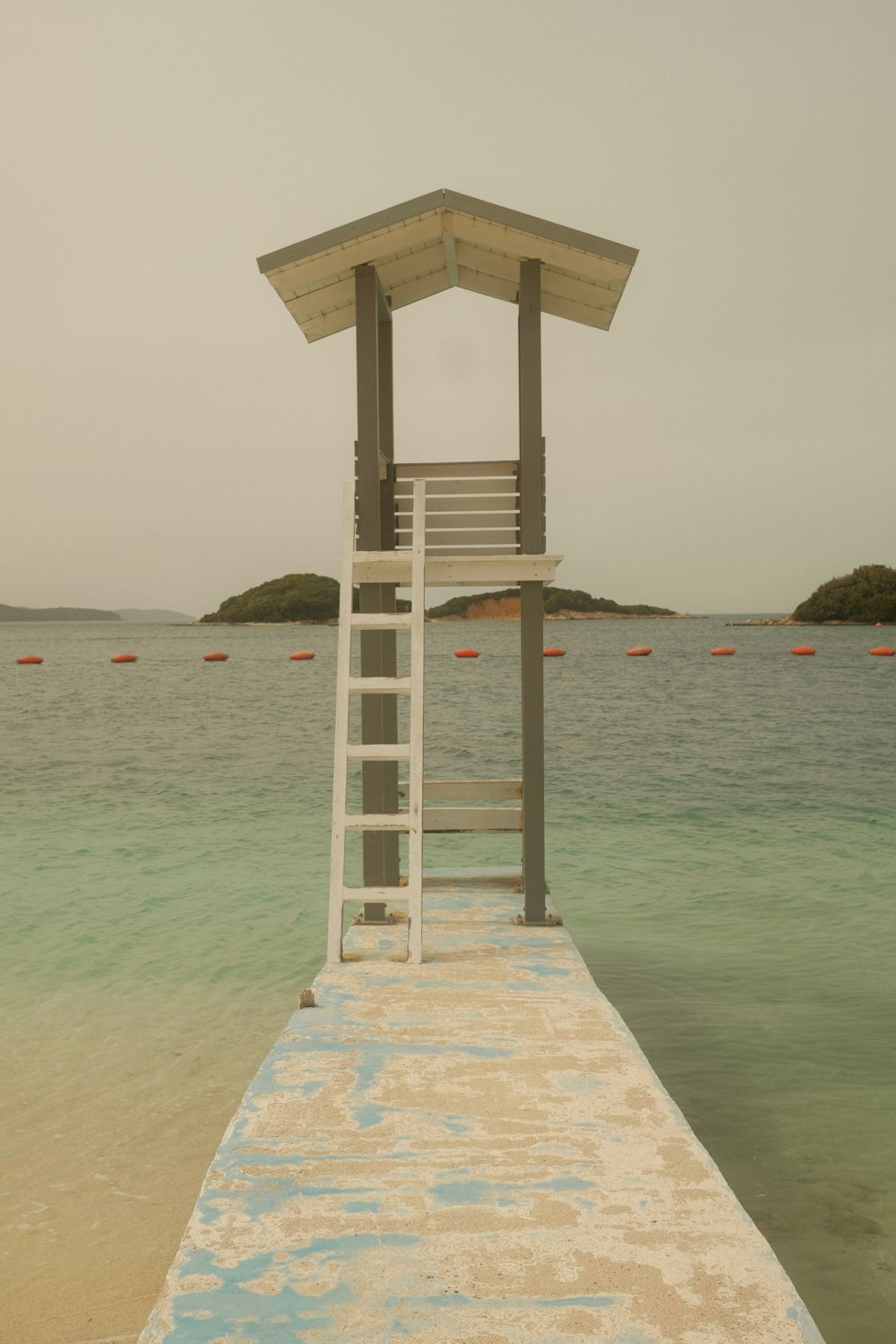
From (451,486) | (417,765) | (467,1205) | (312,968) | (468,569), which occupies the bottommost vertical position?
(312,968)

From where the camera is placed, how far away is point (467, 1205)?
339 centimetres

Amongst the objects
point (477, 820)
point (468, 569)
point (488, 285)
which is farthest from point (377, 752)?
point (488, 285)

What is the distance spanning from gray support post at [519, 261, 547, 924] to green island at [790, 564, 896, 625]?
587 ft

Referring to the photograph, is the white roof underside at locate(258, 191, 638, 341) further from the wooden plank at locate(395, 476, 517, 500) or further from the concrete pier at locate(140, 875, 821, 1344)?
the concrete pier at locate(140, 875, 821, 1344)

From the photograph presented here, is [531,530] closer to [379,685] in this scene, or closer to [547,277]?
[379,685]

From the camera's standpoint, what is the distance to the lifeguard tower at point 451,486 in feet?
24.9

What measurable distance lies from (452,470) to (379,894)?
342cm

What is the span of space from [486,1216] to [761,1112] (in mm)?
4308

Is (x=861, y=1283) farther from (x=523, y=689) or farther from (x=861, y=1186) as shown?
(x=523, y=689)

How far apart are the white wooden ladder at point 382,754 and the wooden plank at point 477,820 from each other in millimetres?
1516

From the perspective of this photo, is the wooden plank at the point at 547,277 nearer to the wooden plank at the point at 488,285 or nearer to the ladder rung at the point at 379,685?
the wooden plank at the point at 488,285

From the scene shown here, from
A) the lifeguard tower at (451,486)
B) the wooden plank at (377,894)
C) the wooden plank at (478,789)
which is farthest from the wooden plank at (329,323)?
the wooden plank at (377,894)

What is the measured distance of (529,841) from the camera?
25.5ft

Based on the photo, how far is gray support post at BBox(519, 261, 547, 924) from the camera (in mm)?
7758
